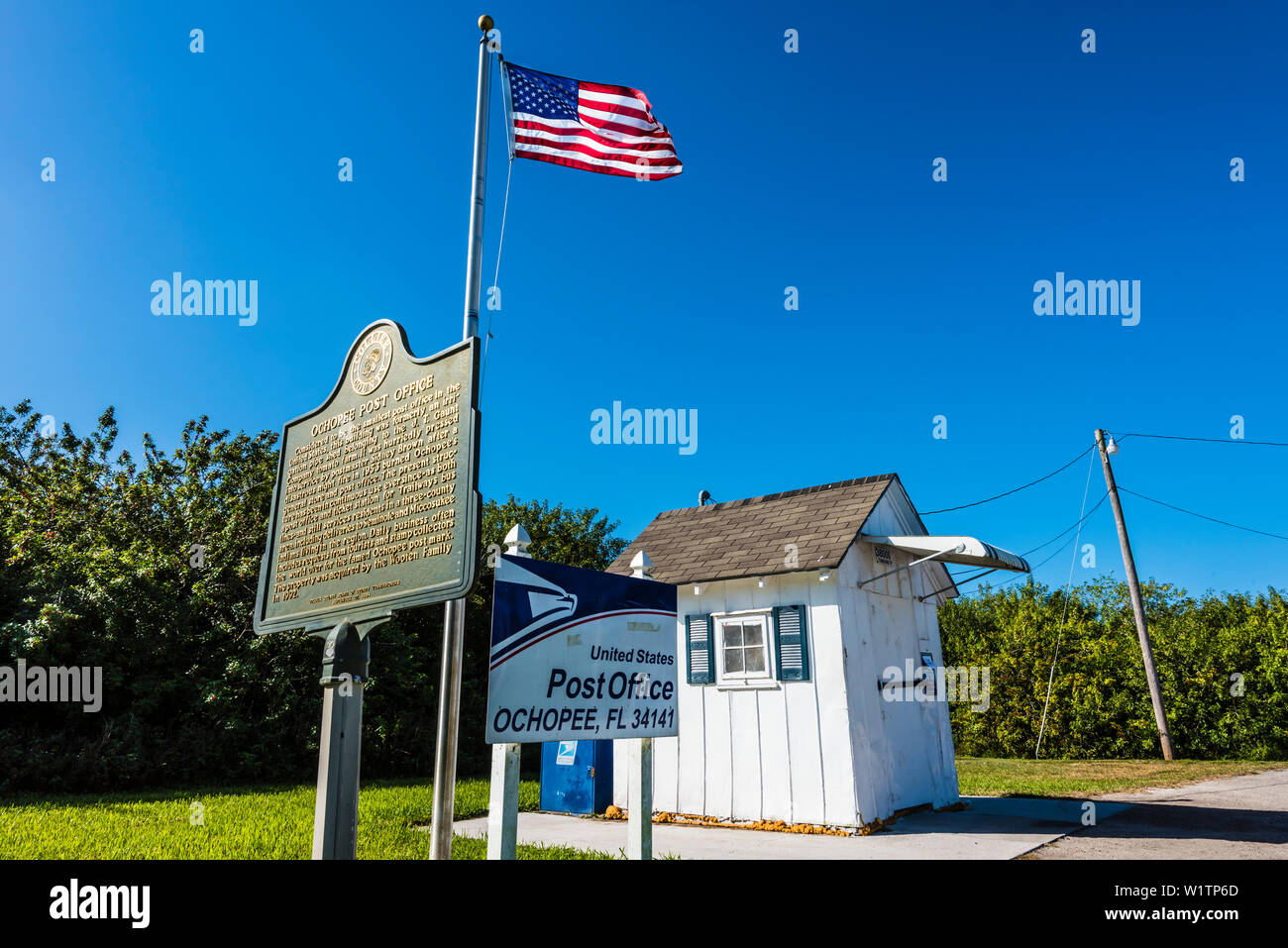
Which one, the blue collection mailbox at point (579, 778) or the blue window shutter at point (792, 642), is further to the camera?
the blue collection mailbox at point (579, 778)

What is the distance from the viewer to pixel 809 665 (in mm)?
10398

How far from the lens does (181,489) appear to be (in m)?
17.9

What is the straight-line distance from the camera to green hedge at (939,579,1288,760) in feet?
59.9

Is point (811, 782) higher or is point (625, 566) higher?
point (625, 566)

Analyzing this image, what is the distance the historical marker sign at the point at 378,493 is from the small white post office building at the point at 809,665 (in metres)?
7.03

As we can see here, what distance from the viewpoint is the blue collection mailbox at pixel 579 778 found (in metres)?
11.5

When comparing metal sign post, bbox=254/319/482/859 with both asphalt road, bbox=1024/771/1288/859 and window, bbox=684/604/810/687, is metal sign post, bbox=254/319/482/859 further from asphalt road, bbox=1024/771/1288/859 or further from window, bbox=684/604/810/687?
window, bbox=684/604/810/687

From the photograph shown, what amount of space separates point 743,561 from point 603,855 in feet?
16.3

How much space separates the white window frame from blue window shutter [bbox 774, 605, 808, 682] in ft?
0.39

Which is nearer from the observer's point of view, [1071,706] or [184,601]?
[184,601]

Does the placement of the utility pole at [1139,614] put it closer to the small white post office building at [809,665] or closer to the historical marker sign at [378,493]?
the small white post office building at [809,665]

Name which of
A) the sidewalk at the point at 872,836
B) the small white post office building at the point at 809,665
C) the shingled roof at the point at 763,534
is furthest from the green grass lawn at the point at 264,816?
the shingled roof at the point at 763,534

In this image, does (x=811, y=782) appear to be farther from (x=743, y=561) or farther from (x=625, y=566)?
(x=625, y=566)
